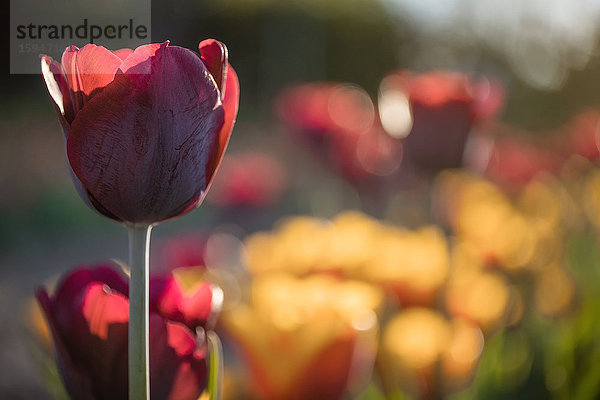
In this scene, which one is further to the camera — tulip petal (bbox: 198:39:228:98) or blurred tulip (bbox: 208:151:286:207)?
blurred tulip (bbox: 208:151:286:207)

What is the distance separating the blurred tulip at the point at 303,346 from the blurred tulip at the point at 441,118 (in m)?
0.28

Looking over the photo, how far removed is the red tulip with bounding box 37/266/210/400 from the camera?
0.21m

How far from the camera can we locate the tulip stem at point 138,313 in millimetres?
183

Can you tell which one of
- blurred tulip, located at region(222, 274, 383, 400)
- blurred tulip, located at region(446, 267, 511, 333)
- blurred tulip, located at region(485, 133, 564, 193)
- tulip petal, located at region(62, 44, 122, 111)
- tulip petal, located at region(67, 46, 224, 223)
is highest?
tulip petal, located at region(62, 44, 122, 111)

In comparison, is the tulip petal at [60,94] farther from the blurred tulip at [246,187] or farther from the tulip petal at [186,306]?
the blurred tulip at [246,187]

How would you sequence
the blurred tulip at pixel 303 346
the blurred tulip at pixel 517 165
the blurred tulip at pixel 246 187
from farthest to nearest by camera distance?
1. the blurred tulip at pixel 246 187
2. the blurred tulip at pixel 517 165
3. the blurred tulip at pixel 303 346

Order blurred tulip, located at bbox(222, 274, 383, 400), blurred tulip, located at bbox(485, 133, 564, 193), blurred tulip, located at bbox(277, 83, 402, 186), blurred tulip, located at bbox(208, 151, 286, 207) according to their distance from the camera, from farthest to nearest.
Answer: blurred tulip, located at bbox(208, 151, 286, 207) < blurred tulip, located at bbox(485, 133, 564, 193) < blurred tulip, located at bbox(277, 83, 402, 186) < blurred tulip, located at bbox(222, 274, 383, 400)

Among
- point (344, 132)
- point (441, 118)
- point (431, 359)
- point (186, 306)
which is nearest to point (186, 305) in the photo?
point (186, 306)

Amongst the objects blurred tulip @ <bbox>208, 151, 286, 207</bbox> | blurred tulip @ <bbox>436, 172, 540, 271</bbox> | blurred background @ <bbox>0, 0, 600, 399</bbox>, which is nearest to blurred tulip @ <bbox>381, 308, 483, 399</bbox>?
blurred background @ <bbox>0, 0, 600, 399</bbox>

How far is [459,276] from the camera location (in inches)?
20.3

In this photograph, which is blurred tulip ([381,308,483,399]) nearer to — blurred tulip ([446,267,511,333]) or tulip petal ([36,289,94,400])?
blurred tulip ([446,267,511,333])

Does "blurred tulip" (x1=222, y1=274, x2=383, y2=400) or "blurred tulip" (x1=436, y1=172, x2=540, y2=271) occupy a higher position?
"blurred tulip" (x1=222, y1=274, x2=383, y2=400)

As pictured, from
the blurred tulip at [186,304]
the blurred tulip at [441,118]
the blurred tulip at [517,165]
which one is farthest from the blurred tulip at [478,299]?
the blurred tulip at [517,165]

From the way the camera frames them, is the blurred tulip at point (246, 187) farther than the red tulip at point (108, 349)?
Yes
